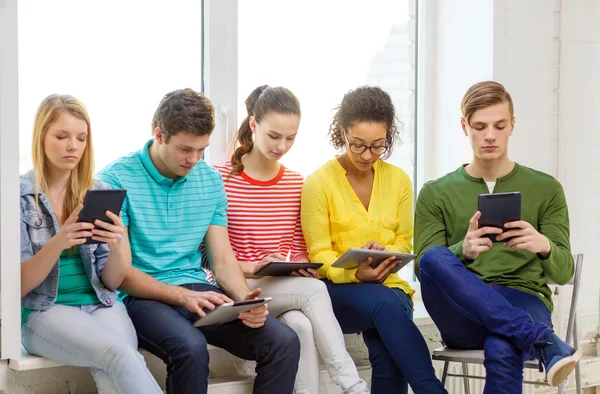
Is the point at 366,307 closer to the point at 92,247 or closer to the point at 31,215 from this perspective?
the point at 92,247

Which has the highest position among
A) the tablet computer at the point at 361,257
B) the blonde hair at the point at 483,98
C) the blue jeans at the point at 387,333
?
the blonde hair at the point at 483,98

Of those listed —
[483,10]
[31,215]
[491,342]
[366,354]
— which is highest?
[483,10]

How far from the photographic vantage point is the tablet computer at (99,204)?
235 centimetres

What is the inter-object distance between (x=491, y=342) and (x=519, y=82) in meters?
1.47

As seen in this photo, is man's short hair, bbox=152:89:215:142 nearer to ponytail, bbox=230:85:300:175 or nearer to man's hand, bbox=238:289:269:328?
ponytail, bbox=230:85:300:175

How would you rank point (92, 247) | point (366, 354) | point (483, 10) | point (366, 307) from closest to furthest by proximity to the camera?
point (92, 247)
point (366, 307)
point (366, 354)
point (483, 10)

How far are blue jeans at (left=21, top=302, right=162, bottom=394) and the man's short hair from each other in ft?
2.02

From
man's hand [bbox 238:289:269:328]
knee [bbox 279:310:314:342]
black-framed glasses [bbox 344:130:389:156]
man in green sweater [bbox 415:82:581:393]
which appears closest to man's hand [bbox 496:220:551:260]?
man in green sweater [bbox 415:82:581:393]

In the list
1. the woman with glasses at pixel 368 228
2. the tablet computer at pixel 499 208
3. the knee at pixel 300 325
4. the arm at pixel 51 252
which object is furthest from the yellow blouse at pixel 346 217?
the arm at pixel 51 252

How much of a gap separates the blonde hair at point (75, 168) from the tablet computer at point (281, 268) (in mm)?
613

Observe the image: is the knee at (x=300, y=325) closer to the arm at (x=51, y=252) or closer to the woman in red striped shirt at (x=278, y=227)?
the woman in red striped shirt at (x=278, y=227)

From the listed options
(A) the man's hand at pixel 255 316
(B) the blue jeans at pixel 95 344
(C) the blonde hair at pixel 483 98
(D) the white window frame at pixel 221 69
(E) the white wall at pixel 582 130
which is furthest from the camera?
(E) the white wall at pixel 582 130

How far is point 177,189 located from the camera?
282 cm

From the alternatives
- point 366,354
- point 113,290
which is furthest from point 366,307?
point 113,290
